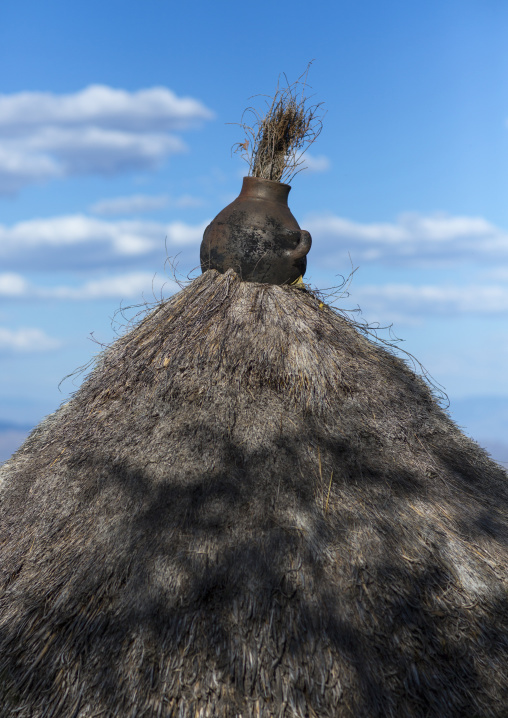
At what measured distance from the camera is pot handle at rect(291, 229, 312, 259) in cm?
802

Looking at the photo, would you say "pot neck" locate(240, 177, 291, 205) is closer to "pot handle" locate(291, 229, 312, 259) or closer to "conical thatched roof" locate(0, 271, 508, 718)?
"pot handle" locate(291, 229, 312, 259)


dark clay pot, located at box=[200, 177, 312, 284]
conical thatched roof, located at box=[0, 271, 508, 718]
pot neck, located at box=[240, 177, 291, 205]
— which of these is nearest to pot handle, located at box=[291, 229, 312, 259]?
dark clay pot, located at box=[200, 177, 312, 284]

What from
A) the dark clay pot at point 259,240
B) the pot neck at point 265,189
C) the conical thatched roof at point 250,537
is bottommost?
the conical thatched roof at point 250,537

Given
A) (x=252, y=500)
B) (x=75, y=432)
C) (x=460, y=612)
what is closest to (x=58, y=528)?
(x=75, y=432)

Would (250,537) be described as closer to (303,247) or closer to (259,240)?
(259,240)

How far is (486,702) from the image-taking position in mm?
5125

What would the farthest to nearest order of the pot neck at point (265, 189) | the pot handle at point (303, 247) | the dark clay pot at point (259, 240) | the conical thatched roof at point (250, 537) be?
the pot neck at point (265, 189) → the pot handle at point (303, 247) → the dark clay pot at point (259, 240) → the conical thatched roof at point (250, 537)

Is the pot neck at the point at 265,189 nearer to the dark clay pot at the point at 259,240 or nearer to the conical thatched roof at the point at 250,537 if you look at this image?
the dark clay pot at the point at 259,240

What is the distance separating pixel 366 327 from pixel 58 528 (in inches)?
173

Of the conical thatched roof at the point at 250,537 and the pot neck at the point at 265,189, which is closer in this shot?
the conical thatched roof at the point at 250,537

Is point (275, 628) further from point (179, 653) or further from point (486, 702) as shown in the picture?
point (486, 702)

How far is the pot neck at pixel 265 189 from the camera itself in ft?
27.0

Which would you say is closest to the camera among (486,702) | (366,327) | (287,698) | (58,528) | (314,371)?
(287,698)

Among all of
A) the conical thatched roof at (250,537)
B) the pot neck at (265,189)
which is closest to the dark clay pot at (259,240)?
the pot neck at (265,189)
